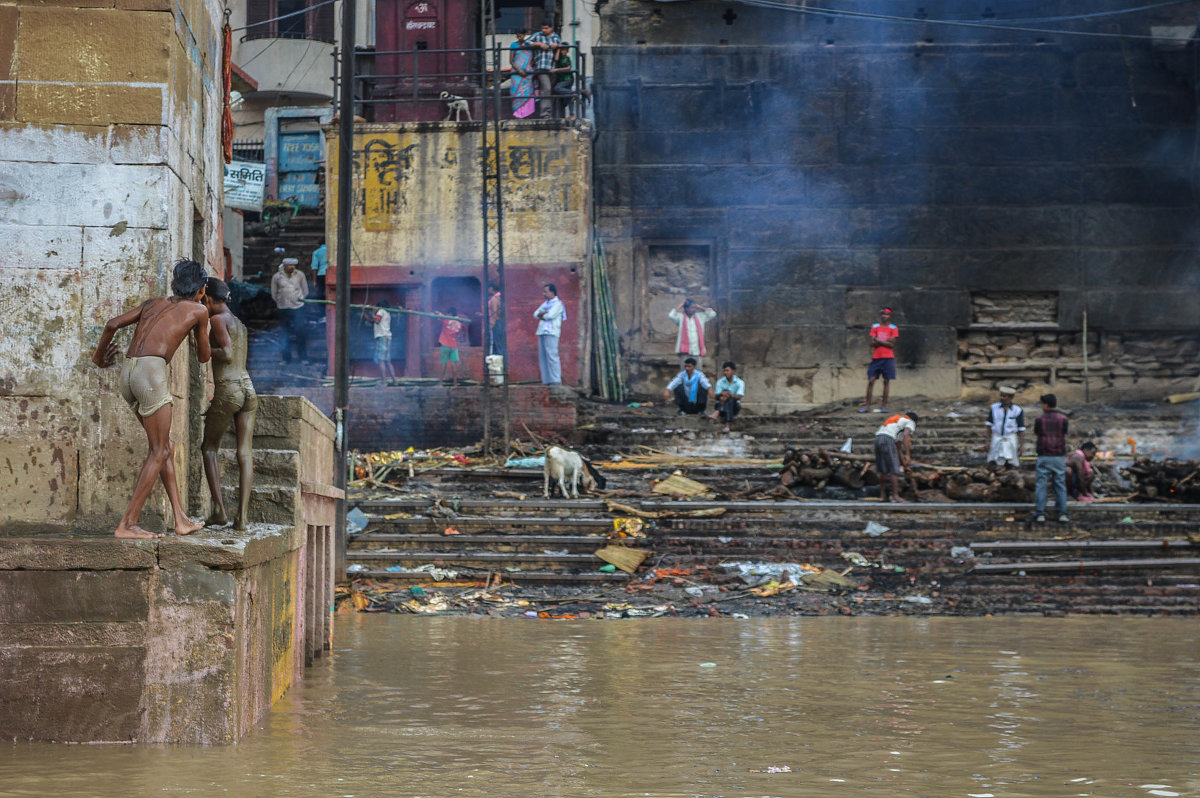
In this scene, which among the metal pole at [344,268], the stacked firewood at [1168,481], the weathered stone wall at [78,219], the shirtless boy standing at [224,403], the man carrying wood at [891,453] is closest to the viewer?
the weathered stone wall at [78,219]

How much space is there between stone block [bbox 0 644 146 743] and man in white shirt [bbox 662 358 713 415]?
52.7 ft

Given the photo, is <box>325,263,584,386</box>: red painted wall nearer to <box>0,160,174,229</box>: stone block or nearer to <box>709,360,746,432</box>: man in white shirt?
<box>709,360,746,432</box>: man in white shirt

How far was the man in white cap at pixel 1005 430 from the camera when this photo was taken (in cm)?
1802

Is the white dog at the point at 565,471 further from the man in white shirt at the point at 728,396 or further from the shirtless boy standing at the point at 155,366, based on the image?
the shirtless boy standing at the point at 155,366

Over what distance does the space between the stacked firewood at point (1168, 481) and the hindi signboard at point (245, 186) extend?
16859 mm

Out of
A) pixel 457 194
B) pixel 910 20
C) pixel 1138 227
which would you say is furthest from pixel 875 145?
pixel 457 194

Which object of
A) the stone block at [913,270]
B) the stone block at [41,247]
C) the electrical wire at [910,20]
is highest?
the electrical wire at [910,20]

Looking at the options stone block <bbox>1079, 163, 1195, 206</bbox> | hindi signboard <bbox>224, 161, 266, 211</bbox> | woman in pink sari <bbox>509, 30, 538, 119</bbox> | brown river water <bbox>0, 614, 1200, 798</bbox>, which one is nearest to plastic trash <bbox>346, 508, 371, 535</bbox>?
brown river water <bbox>0, 614, 1200, 798</bbox>

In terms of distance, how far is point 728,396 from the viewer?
21188mm

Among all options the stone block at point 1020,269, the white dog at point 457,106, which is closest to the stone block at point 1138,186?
the stone block at point 1020,269

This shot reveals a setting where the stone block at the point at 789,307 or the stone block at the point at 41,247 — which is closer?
the stone block at the point at 41,247

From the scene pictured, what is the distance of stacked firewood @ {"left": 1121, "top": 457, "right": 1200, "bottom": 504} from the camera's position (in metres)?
16.8

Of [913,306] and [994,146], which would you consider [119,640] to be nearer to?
[913,306]

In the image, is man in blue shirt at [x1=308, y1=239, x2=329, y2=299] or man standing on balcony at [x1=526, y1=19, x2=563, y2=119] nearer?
man standing on balcony at [x1=526, y1=19, x2=563, y2=119]
